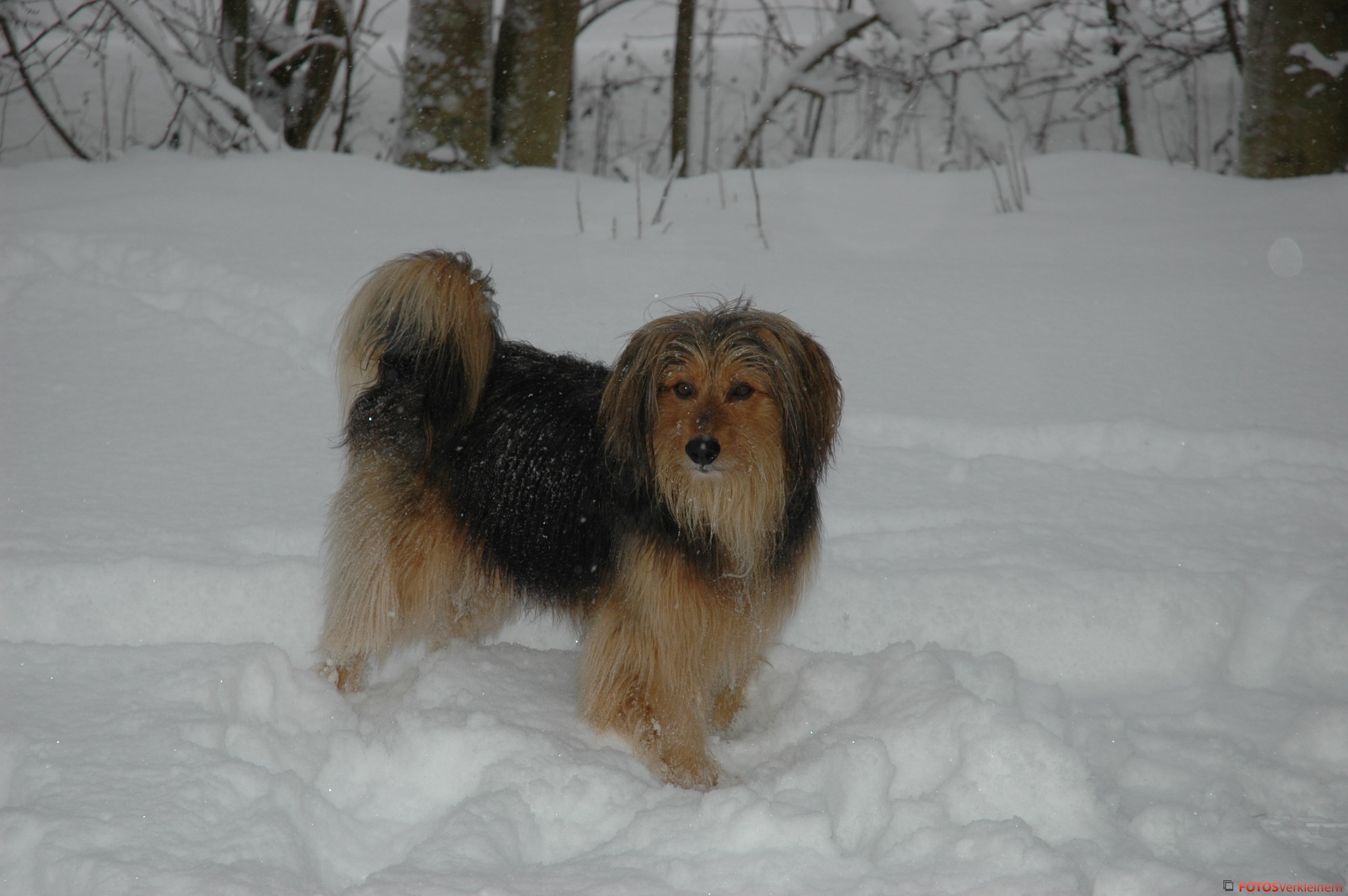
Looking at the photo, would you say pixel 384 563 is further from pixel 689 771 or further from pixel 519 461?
pixel 689 771

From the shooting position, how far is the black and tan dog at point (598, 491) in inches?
109

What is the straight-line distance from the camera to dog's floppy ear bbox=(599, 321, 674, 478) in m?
2.77

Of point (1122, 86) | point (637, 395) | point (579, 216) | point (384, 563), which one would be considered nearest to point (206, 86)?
point (579, 216)

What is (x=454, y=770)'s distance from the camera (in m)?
2.83

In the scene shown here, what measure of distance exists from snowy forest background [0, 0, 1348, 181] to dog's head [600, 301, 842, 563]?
4.31m

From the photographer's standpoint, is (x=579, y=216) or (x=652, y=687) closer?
A: (x=652, y=687)

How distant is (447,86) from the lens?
782cm

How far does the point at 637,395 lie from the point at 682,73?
7.28 m

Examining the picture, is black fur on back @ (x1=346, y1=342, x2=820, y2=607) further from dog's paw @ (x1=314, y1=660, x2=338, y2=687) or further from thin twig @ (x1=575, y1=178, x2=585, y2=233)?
thin twig @ (x1=575, y1=178, x2=585, y2=233)

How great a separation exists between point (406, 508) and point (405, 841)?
1.06m

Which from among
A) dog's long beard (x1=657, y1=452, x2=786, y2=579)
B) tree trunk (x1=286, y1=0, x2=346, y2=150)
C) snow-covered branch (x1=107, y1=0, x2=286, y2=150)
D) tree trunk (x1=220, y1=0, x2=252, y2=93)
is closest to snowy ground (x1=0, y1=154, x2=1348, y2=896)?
dog's long beard (x1=657, y1=452, x2=786, y2=579)

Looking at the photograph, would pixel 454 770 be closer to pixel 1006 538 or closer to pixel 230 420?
pixel 1006 538

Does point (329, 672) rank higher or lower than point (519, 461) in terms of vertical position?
lower

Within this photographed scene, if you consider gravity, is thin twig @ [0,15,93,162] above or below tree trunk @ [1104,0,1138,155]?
below
